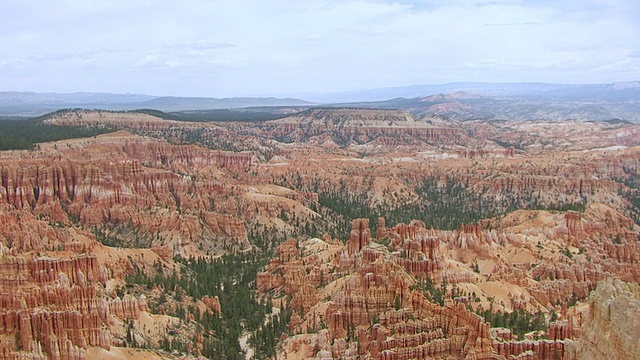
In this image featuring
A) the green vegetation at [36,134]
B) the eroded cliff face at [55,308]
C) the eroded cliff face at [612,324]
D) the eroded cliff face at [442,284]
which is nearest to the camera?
the eroded cliff face at [612,324]

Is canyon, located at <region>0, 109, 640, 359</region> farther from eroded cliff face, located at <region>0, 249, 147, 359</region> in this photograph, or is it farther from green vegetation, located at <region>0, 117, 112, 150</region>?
green vegetation, located at <region>0, 117, 112, 150</region>

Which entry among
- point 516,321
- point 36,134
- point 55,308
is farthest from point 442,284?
point 36,134

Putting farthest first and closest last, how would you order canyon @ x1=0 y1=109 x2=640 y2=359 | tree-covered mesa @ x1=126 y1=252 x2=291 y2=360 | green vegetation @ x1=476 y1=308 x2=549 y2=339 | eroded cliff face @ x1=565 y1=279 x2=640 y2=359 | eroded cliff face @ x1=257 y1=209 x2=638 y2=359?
tree-covered mesa @ x1=126 y1=252 x2=291 y2=360, green vegetation @ x1=476 y1=308 x2=549 y2=339, canyon @ x1=0 y1=109 x2=640 y2=359, eroded cliff face @ x1=257 y1=209 x2=638 y2=359, eroded cliff face @ x1=565 y1=279 x2=640 y2=359

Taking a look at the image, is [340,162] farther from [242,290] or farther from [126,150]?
[242,290]

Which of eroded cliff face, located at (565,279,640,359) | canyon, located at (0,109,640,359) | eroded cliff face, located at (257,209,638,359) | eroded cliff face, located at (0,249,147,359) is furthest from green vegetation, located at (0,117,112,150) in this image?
eroded cliff face, located at (565,279,640,359)

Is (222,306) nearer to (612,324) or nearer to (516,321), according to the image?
(516,321)

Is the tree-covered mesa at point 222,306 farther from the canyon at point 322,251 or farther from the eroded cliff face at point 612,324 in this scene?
the eroded cliff face at point 612,324

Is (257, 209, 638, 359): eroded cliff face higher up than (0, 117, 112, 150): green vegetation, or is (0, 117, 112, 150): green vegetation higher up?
(0, 117, 112, 150): green vegetation

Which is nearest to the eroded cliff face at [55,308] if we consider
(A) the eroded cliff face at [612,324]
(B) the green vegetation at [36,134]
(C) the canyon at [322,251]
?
(C) the canyon at [322,251]
